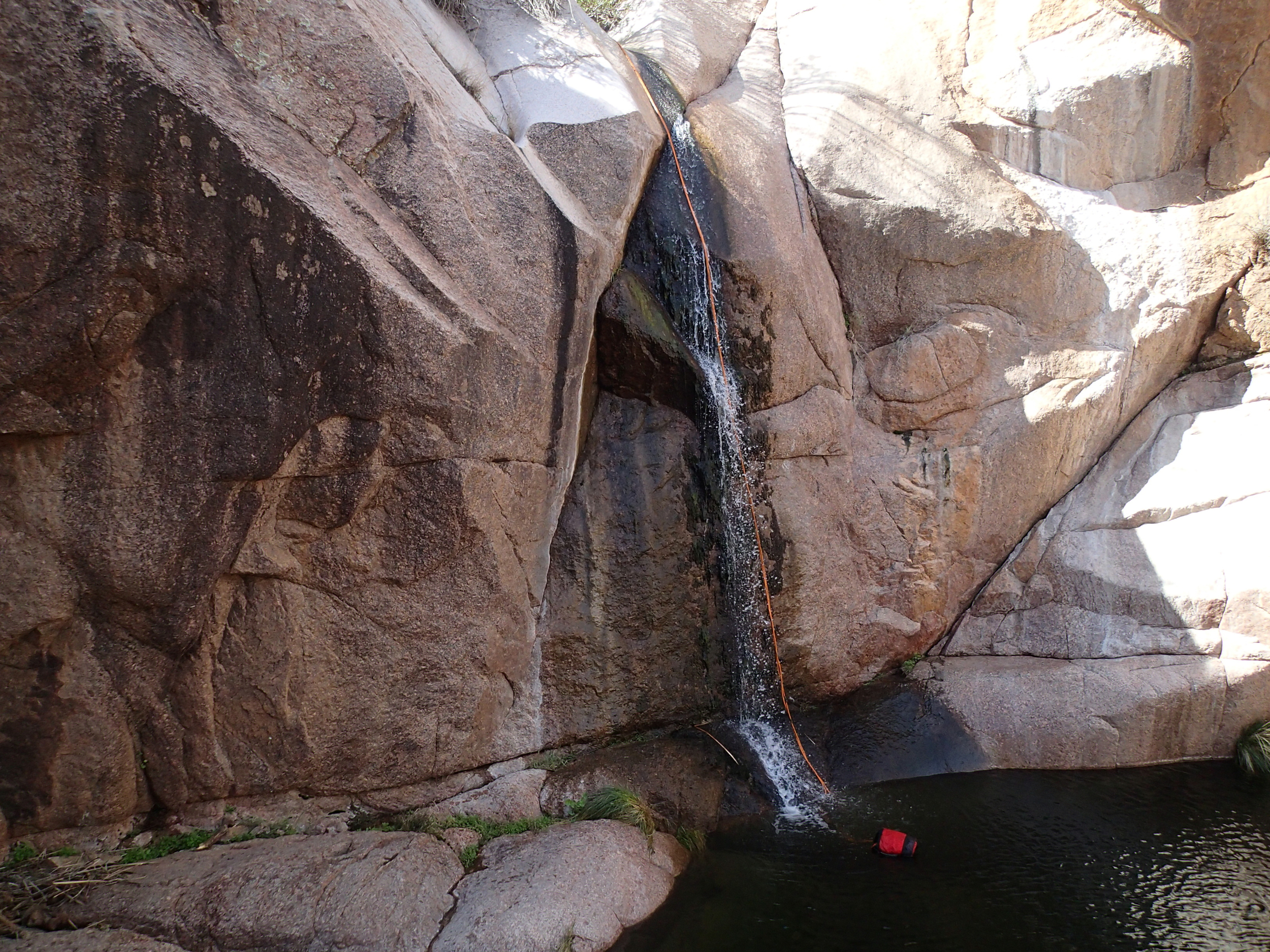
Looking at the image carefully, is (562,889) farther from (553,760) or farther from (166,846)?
(166,846)

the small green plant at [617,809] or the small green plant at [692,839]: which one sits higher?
the small green plant at [617,809]

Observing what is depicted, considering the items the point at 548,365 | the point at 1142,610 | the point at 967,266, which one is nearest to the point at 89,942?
the point at 548,365

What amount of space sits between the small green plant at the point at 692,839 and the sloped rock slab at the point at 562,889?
6 cm

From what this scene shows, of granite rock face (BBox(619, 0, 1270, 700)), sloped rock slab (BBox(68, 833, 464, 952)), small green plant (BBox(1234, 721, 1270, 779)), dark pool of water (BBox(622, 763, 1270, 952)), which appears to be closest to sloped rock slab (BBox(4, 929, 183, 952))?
sloped rock slab (BBox(68, 833, 464, 952))

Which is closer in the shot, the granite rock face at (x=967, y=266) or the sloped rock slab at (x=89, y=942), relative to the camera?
the sloped rock slab at (x=89, y=942)

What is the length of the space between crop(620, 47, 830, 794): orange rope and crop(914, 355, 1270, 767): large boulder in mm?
1177

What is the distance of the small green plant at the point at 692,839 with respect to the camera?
4.95m

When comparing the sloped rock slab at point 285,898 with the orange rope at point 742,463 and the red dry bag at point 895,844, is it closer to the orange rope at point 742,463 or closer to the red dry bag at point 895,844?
the red dry bag at point 895,844

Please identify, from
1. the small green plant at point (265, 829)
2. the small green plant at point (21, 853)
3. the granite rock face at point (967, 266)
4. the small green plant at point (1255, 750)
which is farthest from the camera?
the granite rock face at point (967, 266)

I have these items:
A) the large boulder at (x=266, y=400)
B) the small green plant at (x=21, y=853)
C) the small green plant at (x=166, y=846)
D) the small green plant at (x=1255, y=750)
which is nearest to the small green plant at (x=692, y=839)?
the large boulder at (x=266, y=400)

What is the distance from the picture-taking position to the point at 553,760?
530cm

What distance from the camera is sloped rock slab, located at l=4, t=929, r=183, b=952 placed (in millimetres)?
3348

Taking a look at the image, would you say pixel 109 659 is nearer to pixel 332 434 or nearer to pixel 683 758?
pixel 332 434

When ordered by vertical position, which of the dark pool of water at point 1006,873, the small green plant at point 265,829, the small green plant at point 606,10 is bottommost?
the dark pool of water at point 1006,873
